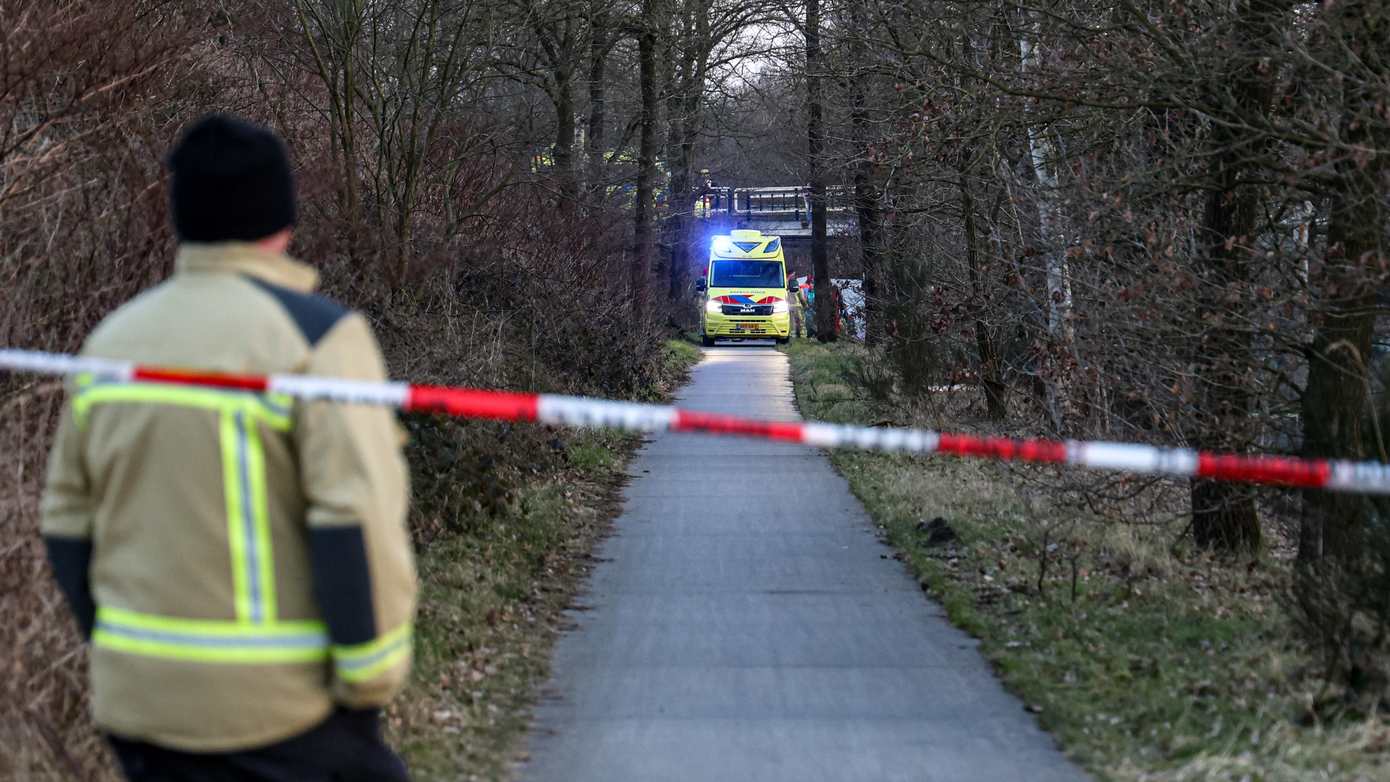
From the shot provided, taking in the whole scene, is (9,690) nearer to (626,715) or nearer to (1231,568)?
(626,715)

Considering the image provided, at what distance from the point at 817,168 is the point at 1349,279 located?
24.3 m

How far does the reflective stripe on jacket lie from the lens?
279 cm

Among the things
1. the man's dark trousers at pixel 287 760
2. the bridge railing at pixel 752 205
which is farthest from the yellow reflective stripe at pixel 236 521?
the bridge railing at pixel 752 205

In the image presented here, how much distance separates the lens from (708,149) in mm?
40000

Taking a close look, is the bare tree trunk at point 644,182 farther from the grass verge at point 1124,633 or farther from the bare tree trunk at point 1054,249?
the grass verge at point 1124,633

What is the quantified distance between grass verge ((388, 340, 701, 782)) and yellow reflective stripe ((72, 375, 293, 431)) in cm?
317

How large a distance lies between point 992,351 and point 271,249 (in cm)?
1558

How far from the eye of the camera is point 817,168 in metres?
31.8

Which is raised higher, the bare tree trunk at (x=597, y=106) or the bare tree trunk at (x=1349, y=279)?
the bare tree trunk at (x=597, y=106)

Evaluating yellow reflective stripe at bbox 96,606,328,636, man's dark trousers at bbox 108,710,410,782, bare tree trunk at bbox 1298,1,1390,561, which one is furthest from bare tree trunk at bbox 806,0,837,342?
yellow reflective stripe at bbox 96,606,328,636

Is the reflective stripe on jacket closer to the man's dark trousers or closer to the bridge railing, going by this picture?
the man's dark trousers

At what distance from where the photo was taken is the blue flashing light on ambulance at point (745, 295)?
147 ft

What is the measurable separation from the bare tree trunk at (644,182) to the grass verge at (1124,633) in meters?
13.6

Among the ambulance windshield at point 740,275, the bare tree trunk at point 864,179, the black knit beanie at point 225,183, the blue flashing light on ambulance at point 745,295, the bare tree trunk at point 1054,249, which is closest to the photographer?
the black knit beanie at point 225,183
